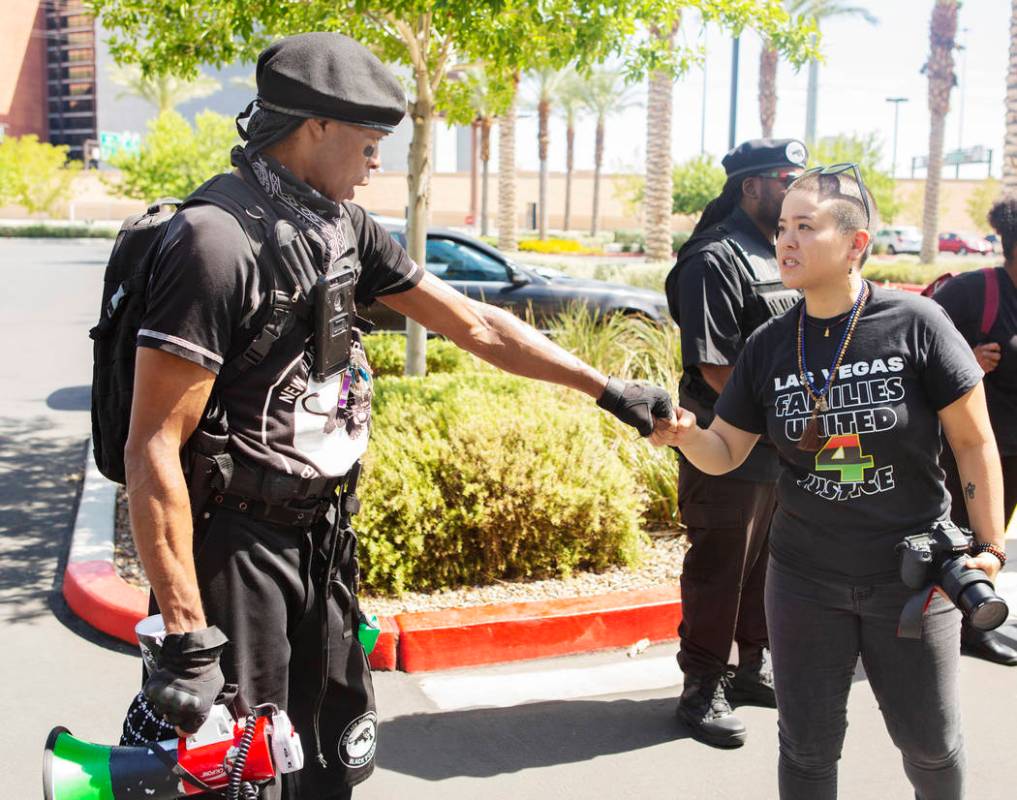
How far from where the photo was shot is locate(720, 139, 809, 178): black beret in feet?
12.6

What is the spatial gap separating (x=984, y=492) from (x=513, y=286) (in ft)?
28.8

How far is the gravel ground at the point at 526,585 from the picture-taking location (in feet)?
15.7

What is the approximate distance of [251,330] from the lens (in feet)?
7.18

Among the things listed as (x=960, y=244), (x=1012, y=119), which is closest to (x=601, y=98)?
(x=960, y=244)

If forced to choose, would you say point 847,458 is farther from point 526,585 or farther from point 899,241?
point 899,241

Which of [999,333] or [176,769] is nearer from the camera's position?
[176,769]

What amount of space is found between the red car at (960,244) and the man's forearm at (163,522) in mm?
59595

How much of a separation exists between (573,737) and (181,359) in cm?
242

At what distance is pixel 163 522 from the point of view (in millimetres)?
2074

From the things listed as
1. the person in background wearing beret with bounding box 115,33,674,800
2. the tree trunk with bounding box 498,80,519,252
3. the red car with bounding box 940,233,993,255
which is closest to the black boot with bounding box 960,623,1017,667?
the person in background wearing beret with bounding box 115,33,674,800

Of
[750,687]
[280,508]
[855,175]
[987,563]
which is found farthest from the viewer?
[750,687]

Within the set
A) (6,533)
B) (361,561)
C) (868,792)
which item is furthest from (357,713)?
(6,533)

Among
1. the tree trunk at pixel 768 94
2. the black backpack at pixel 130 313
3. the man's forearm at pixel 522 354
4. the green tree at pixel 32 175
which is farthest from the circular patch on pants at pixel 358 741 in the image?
the green tree at pixel 32 175

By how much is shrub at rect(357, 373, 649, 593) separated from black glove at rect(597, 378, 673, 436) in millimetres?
1940
